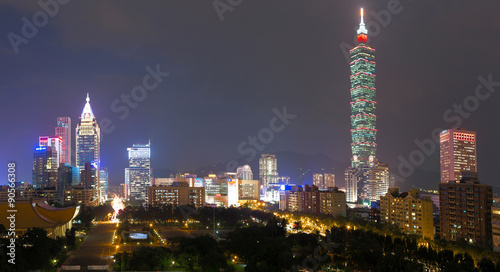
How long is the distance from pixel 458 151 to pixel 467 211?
127 ft

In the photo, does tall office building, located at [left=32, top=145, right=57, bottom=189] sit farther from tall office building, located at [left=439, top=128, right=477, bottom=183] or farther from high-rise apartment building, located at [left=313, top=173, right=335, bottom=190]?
tall office building, located at [left=439, top=128, right=477, bottom=183]

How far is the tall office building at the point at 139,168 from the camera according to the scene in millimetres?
111062

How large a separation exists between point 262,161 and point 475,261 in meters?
86.3

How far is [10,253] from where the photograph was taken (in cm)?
1934

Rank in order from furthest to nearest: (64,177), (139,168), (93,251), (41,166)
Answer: (139,168) → (41,166) → (64,177) → (93,251)

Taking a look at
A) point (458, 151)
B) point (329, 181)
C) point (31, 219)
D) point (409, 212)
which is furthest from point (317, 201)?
point (329, 181)

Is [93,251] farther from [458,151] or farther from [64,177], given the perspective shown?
[458,151]

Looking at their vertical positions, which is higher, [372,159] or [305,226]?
[372,159]

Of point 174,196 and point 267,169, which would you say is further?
point 267,169

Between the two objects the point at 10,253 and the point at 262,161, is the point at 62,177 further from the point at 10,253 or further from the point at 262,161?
the point at 10,253

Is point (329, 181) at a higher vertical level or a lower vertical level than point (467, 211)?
lower

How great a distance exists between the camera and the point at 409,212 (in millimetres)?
35500

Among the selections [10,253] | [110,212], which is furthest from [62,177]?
[10,253]

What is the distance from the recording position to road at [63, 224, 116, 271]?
76.3 ft
